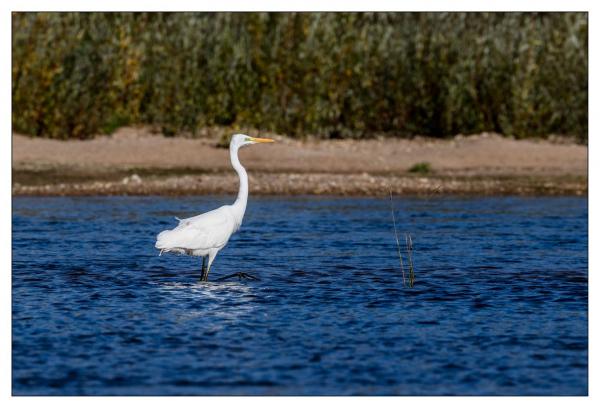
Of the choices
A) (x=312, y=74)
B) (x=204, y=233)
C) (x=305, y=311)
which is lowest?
(x=305, y=311)

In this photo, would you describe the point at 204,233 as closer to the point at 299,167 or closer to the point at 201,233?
the point at 201,233

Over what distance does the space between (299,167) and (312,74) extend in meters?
6.09

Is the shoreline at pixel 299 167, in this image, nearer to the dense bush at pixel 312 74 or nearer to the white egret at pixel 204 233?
the dense bush at pixel 312 74

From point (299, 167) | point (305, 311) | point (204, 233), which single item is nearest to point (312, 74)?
point (299, 167)

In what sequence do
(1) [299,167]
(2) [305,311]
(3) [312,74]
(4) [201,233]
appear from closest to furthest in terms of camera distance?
(2) [305,311], (4) [201,233], (1) [299,167], (3) [312,74]

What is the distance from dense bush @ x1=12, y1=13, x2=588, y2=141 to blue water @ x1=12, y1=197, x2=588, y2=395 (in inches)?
522

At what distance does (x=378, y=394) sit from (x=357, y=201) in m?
17.6

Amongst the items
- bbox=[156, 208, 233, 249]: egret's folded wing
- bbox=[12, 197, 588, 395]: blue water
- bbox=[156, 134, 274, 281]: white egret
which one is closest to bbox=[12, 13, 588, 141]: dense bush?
bbox=[12, 197, 588, 395]: blue water

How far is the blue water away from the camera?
10.2 meters

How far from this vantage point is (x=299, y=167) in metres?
31.6

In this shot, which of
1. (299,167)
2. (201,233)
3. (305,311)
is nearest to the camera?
(305,311)

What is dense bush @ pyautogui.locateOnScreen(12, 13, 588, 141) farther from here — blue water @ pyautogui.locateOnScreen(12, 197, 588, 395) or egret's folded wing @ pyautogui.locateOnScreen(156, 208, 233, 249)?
egret's folded wing @ pyautogui.locateOnScreen(156, 208, 233, 249)

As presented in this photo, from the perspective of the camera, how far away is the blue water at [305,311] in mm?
10227

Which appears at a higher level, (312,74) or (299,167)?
(312,74)
